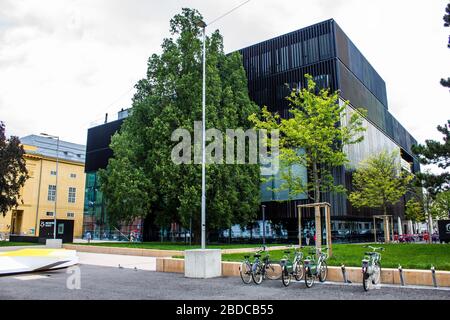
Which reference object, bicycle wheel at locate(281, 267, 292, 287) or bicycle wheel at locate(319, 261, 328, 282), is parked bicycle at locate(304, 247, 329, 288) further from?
bicycle wheel at locate(281, 267, 292, 287)

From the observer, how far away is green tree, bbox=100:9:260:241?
95.3 ft

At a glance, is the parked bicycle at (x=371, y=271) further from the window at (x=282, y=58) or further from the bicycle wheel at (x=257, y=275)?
the window at (x=282, y=58)

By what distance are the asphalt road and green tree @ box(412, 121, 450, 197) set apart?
1016 cm

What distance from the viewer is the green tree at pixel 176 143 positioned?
2906 centimetres

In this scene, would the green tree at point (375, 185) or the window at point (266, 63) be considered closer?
the green tree at point (375, 185)

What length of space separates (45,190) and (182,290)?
73.8 m

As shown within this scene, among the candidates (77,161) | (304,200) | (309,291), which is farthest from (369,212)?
(77,161)

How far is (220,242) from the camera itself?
39.4 m

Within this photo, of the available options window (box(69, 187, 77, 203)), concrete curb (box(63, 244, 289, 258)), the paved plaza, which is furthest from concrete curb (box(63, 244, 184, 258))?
window (box(69, 187, 77, 203))

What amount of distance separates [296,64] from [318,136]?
68.4 ft

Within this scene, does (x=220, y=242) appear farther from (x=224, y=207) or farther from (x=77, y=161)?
(x=77, y=161)

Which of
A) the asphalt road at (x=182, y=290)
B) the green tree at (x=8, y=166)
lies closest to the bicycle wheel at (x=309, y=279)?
the asphalt road at (x=182, y=290)

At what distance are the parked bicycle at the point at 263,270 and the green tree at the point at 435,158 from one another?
10311 mm
